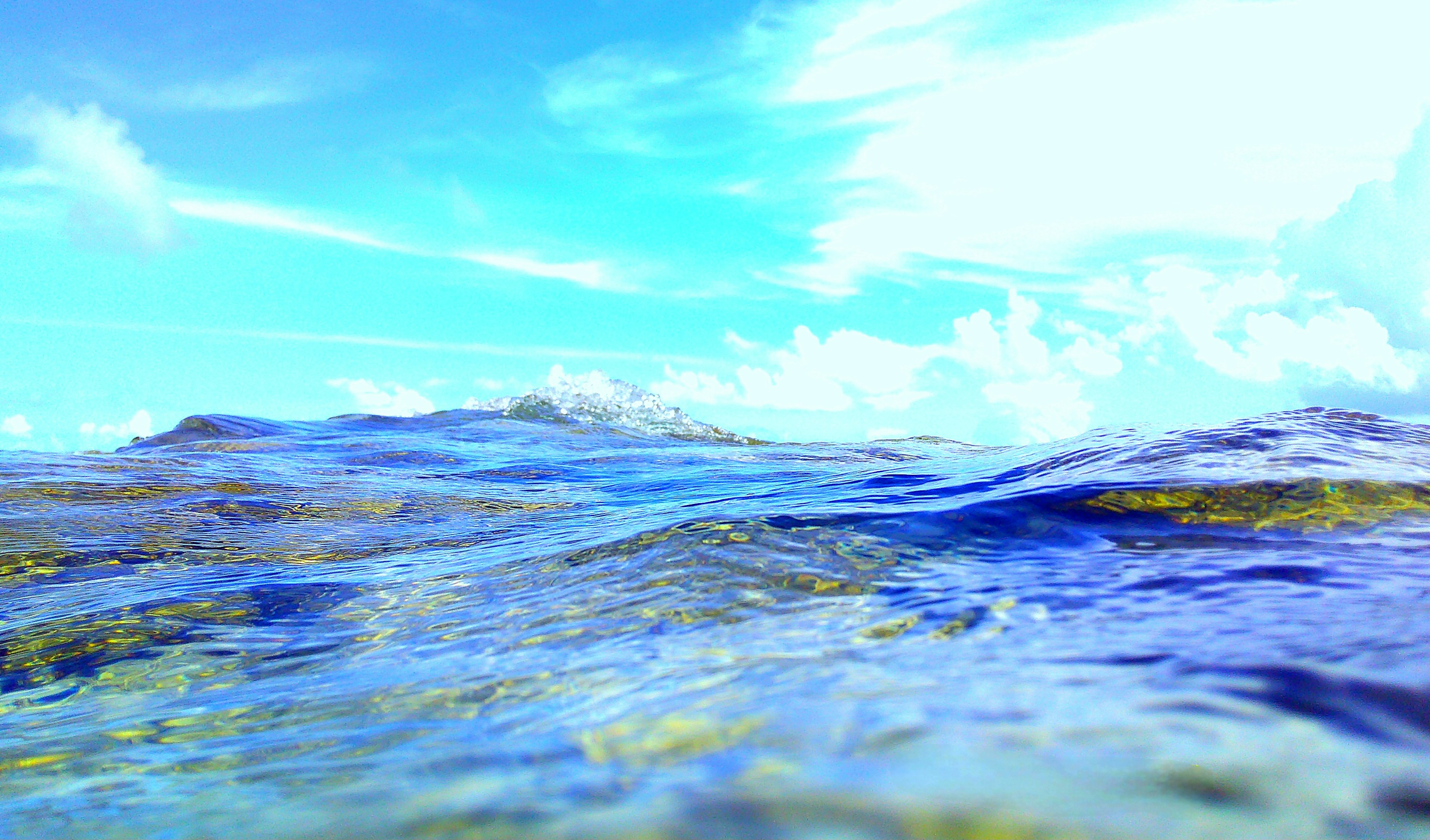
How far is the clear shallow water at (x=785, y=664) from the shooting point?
1.31m

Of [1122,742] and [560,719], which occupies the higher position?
[1122,742]

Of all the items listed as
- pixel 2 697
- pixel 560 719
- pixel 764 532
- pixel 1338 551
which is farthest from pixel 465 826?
pixel 1338 551

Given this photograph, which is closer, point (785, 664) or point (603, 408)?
point (785, 664)

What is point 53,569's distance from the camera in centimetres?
564

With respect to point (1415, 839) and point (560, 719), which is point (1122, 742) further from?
point (560, 719)

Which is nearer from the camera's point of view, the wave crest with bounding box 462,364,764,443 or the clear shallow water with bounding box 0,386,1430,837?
the clear shallow water with bounding box 0,386,1430,837

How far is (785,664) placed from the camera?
2.25m

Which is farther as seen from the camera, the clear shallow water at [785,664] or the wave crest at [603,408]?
the wave crest at [603,408]

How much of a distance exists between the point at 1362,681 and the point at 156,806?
8.39ft

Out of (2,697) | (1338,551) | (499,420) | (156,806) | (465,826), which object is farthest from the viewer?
(499,420)

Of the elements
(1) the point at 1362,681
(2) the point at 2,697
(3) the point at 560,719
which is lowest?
(2) the point at 2,697

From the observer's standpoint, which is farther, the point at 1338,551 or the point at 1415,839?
the point at 1338,551

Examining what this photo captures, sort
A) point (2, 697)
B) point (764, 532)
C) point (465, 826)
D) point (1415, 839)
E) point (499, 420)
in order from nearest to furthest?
1. point (1415, 839)
2. point (465, 826)
3. point (2, 697)
4. point (764, 532)
5. point (499, 420)

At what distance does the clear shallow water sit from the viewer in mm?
1309
